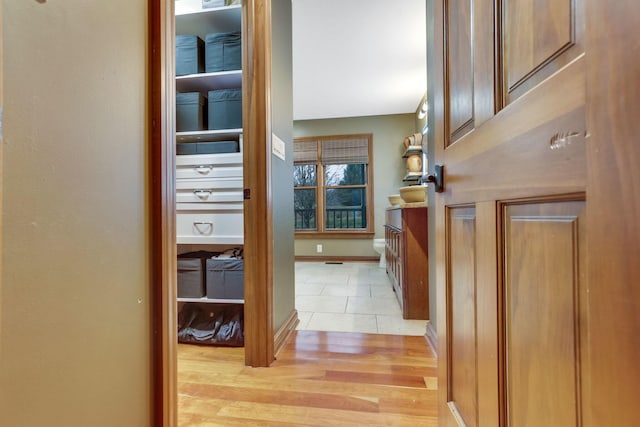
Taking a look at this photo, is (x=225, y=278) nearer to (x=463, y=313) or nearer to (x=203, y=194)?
(x=203, y=194)

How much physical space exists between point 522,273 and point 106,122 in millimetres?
915

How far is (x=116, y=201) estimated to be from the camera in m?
0.67

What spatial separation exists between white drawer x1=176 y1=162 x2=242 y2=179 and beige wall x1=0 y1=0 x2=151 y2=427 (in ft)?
3.15

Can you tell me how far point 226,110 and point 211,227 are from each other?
2.41 feet

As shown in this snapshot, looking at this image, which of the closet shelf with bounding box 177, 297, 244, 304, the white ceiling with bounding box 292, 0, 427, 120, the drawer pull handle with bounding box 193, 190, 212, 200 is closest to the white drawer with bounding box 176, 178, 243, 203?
the drawer pull handle with bounding box 193, 190, 212, 200

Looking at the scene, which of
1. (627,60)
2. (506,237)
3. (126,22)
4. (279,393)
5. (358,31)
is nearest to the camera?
(627,60)

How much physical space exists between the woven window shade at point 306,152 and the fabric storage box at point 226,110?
3508mm

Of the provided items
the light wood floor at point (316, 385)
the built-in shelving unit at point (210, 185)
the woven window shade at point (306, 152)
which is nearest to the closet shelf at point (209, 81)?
the built-in shelving unit at point (210, 185)

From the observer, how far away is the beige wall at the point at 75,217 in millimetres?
478

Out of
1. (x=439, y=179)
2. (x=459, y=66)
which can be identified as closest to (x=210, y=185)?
(x=439, y=179)

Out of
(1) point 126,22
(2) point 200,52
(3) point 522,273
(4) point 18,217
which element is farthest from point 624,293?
(2) point 200,52

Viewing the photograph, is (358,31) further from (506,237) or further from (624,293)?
(624,293)

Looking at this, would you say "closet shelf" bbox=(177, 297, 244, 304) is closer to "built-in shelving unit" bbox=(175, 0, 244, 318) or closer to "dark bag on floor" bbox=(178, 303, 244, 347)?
"built-in shelving unit" bbox=(175, 0, 244, 318)

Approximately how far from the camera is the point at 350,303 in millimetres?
2562
